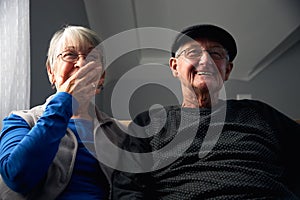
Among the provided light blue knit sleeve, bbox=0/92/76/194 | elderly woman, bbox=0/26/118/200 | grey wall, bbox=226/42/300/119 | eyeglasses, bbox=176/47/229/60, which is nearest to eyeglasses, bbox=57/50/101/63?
elderly woman, bbox=0/26/118/200

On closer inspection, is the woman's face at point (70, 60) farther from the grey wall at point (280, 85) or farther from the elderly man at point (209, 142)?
the grey wall at point (280, 85)

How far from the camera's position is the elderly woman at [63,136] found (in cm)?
67

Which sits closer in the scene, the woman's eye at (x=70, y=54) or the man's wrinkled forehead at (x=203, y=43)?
the woman's eye at (x=70, y=54)

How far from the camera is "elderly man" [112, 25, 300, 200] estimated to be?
78 centimetres

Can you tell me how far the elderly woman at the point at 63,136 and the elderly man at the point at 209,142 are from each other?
89 millimetres

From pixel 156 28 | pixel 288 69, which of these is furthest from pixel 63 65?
pixel 288 69

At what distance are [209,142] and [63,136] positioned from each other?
1.19 ft

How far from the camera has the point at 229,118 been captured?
92 cm

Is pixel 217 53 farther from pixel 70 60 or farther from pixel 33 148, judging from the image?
pixel 33 148

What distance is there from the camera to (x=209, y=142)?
860 millimetres

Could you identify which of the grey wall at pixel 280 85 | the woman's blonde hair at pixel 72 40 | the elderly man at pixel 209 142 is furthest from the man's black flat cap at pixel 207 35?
the grey wall at pixel 280 85

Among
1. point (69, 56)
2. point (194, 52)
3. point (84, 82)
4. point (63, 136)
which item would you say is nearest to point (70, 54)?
point (69, 56)

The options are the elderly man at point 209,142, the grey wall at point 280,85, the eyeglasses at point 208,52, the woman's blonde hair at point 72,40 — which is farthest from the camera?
the grey wall at point 280,85

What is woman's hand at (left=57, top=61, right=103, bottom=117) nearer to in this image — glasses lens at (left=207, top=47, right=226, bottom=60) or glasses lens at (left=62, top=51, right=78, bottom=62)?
glasses lens at (left=62, top=51, right=78, bottom=62)
